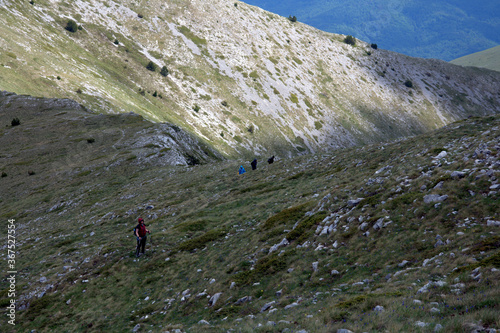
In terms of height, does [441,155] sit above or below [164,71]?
below

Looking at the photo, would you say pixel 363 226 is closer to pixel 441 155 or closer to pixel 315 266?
pixel 315 266

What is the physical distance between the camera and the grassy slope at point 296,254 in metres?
10.5

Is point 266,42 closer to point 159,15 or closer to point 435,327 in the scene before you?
point 159,15

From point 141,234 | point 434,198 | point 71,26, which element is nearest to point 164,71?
point 71,26

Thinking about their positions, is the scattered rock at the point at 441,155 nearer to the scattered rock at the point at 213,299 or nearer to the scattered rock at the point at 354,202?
the scattered rock at the point at 354,202

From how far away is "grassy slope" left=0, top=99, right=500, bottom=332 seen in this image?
10.5 m

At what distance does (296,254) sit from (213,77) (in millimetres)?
145209

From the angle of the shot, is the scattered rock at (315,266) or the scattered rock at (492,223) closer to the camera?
the scattered rock at (492,223)

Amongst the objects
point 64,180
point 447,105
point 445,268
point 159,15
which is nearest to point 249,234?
point 445,268

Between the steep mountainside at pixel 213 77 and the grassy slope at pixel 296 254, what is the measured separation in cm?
7584

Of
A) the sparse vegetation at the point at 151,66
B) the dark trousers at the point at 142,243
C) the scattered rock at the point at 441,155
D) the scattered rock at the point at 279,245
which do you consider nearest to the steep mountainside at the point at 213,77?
the sparse vegetation at the point at 151,66

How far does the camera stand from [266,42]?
183125mm

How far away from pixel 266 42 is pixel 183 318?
18678cm

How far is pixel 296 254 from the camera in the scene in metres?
16.8
